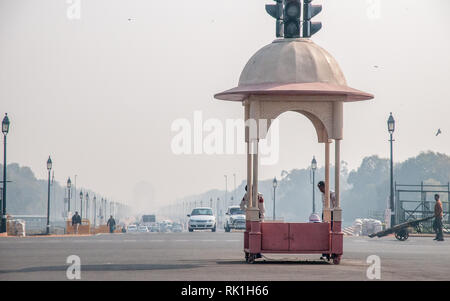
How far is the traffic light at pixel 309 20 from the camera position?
22.7 meters

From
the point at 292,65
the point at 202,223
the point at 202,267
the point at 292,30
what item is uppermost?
the point at 292,30

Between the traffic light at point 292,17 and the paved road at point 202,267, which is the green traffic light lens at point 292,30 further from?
the paved road at point 202,267

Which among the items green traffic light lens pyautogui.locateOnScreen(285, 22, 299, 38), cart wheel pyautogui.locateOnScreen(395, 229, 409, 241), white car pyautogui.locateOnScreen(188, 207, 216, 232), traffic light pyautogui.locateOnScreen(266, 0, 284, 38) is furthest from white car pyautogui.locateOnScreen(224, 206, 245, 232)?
green traffic light lens pyautogui.locateOnScreen(285, 22, 299, 38)

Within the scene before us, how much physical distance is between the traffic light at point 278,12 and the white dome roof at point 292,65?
2.56 feet

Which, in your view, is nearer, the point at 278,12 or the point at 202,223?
the point at 278,12

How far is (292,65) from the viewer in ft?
71.4

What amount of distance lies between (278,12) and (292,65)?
1731 millimetres

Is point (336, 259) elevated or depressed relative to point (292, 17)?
depressed

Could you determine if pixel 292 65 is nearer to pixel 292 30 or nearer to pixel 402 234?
pixel 292 30

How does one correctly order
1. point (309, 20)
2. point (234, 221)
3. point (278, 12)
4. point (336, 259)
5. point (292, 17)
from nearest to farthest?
point (336, 259) < point (292, 17) < point (309, 20) < point (278, 12) < point (234, 221)

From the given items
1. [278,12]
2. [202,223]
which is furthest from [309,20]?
[202,223]

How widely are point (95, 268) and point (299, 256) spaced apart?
25.3ft
